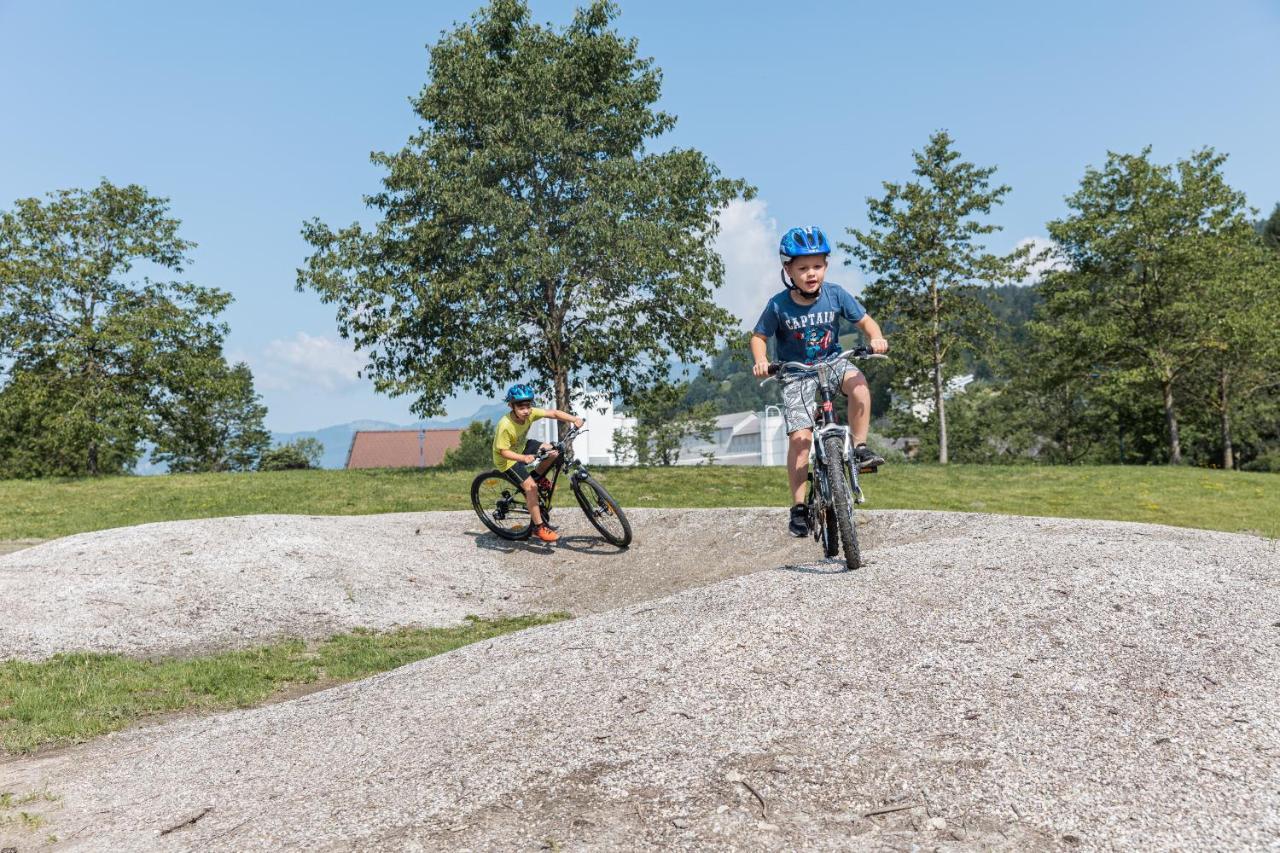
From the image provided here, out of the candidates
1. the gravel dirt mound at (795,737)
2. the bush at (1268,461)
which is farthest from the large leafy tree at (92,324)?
the bush at (1268,461)

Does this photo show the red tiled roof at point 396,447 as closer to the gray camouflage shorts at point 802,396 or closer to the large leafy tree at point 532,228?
the large leafy tree at point 532,228

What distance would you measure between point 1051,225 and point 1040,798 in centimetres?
3820

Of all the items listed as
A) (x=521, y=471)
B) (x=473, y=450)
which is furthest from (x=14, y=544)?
(x=473, y=450)

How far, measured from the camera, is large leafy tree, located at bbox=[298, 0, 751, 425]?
71.6 feet

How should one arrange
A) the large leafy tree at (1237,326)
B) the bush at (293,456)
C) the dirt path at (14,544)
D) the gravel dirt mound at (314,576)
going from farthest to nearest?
the bush at (293,456) → the large leafy tree at (1237,326) → the dirt path at (14,544) → the gravel dirt mound at (314,576)

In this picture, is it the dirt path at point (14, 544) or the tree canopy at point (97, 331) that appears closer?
the dirt path at point (14, 544)

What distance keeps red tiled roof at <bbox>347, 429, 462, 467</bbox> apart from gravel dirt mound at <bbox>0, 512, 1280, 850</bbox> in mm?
89979

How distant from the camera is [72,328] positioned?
2978cm

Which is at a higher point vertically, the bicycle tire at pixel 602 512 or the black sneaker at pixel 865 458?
the black sneaker at pixel 865 458

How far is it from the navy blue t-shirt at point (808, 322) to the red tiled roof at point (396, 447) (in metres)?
89.2

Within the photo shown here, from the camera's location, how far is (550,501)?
12.3 meters

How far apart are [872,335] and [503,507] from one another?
6.86m

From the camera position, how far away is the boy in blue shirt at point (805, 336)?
21.9 feet

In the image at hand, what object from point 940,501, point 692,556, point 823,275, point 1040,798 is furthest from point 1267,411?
point 1040,798
